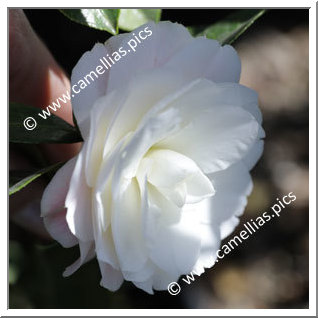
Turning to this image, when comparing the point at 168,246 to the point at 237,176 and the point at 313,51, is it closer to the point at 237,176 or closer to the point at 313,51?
the point at 237,176

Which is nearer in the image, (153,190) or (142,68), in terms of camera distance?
(142,68)

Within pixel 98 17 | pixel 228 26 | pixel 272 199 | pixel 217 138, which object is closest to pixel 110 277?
pixel 217 138

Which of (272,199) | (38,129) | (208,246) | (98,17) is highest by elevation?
(98,17)

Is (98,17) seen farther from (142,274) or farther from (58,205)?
(142,274)

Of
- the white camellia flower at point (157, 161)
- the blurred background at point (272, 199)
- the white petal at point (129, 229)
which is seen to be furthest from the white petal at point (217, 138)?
the blurred background at point (272, 199)

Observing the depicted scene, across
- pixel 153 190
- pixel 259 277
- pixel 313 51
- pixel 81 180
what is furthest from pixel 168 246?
pixel 259 277

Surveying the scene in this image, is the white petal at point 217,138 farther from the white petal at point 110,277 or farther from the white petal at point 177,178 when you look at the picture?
the white petal at point 110,277
